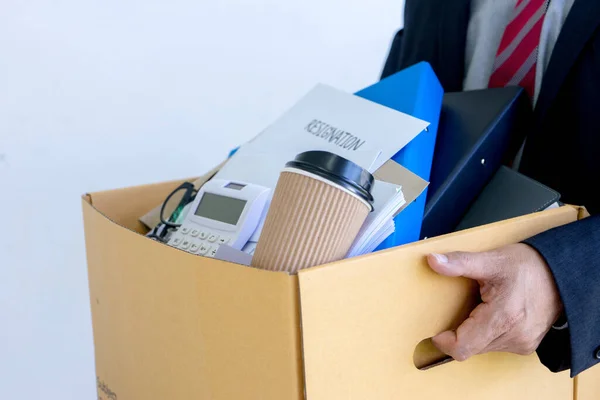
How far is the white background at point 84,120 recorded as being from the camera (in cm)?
111

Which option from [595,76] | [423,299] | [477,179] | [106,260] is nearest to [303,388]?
[423,299]

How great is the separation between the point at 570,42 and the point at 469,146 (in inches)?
7.2

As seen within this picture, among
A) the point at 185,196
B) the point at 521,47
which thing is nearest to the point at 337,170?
the point at 185,196

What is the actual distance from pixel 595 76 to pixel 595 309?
32 centimetres

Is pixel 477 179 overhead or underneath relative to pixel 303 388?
overhead

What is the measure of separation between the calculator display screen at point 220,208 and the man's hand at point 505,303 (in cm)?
25

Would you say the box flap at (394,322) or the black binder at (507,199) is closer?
the box flap at (394,322)

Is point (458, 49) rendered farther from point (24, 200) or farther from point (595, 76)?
point (24, 200)

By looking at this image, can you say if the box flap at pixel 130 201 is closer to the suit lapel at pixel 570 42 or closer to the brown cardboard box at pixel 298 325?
the brown cardboard box at pixel 298 325

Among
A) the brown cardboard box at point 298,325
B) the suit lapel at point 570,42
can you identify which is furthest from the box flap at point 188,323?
the suit lapel at point 570,42

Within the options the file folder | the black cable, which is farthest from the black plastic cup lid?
the black cable

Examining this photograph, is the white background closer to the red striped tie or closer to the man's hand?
the red striped tie

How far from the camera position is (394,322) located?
475 millimetres

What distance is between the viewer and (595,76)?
72 cm
